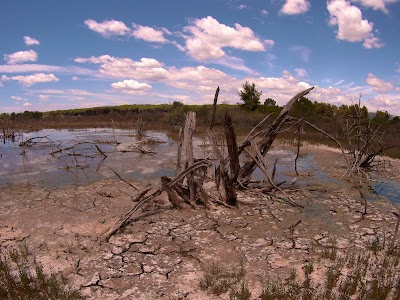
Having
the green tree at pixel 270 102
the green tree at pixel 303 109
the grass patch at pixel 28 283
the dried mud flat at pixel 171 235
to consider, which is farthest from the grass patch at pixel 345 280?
the green tree at pixel 270 102

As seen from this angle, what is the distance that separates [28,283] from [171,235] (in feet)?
7.80

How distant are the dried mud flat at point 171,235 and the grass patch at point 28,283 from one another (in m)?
0.17

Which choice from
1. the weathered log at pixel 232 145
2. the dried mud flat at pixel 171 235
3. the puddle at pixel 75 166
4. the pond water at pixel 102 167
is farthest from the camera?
the puddle at pixel 75 166

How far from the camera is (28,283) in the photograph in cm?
430

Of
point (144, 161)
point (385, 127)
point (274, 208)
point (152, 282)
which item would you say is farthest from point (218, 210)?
point (385, 127)

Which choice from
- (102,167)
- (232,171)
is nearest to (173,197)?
(232,171)

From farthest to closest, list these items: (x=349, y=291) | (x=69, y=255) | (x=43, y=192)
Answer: (x=43, y=192) → (x=69, y=255) → (x=349, y=291)

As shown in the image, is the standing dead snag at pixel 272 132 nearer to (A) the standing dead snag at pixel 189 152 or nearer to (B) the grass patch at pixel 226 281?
(A) the standing dead snag at pixel 189 152

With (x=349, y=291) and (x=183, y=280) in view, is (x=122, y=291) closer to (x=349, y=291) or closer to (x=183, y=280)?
(x=183, y=280)

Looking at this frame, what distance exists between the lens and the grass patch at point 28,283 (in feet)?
13.2

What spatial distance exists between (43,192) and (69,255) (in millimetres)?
4190

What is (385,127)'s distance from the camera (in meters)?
23.8

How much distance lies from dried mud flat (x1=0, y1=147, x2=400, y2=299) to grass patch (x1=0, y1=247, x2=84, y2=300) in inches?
6.8

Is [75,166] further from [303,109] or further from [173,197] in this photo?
[303,109]
